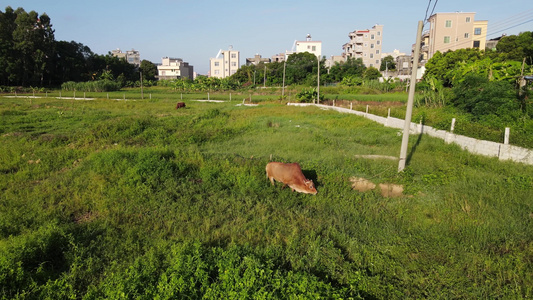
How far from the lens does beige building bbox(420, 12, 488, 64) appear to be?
52969mm

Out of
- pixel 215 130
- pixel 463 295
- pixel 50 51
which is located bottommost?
pixel 463 295

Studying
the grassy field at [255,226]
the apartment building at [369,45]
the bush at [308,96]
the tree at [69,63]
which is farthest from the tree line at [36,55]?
the apartment building at [369,45]

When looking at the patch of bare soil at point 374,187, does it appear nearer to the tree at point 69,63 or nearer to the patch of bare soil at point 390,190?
the patch of bare soil at point 390,190

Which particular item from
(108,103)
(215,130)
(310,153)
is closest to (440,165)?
(310,153)

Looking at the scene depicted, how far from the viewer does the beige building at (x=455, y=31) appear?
174ft

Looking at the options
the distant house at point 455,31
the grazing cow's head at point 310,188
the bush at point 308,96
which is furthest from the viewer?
the distant house at point 455,31

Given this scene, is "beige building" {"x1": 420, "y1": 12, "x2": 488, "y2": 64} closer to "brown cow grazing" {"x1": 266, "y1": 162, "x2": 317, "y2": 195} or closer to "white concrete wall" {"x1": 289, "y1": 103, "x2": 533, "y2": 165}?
"white concrete wall" {"x1": 289, "y1": 103, "x2": 533, "y2": 165}

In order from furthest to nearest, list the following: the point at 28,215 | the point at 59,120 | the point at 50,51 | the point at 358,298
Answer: the point at 50,51 < the point at 59,120 < the point at 28,215 < the point at 358,298

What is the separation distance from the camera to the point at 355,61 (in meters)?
63.4

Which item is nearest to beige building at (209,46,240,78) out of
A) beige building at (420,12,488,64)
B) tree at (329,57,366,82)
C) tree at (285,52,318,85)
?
tree at (285,52,318,85)

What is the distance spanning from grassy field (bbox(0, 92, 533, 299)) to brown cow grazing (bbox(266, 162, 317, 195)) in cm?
20

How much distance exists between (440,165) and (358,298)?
7.98 metres

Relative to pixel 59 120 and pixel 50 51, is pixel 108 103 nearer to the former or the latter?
pixel 59 120

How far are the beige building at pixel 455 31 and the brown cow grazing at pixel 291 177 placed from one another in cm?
5618
